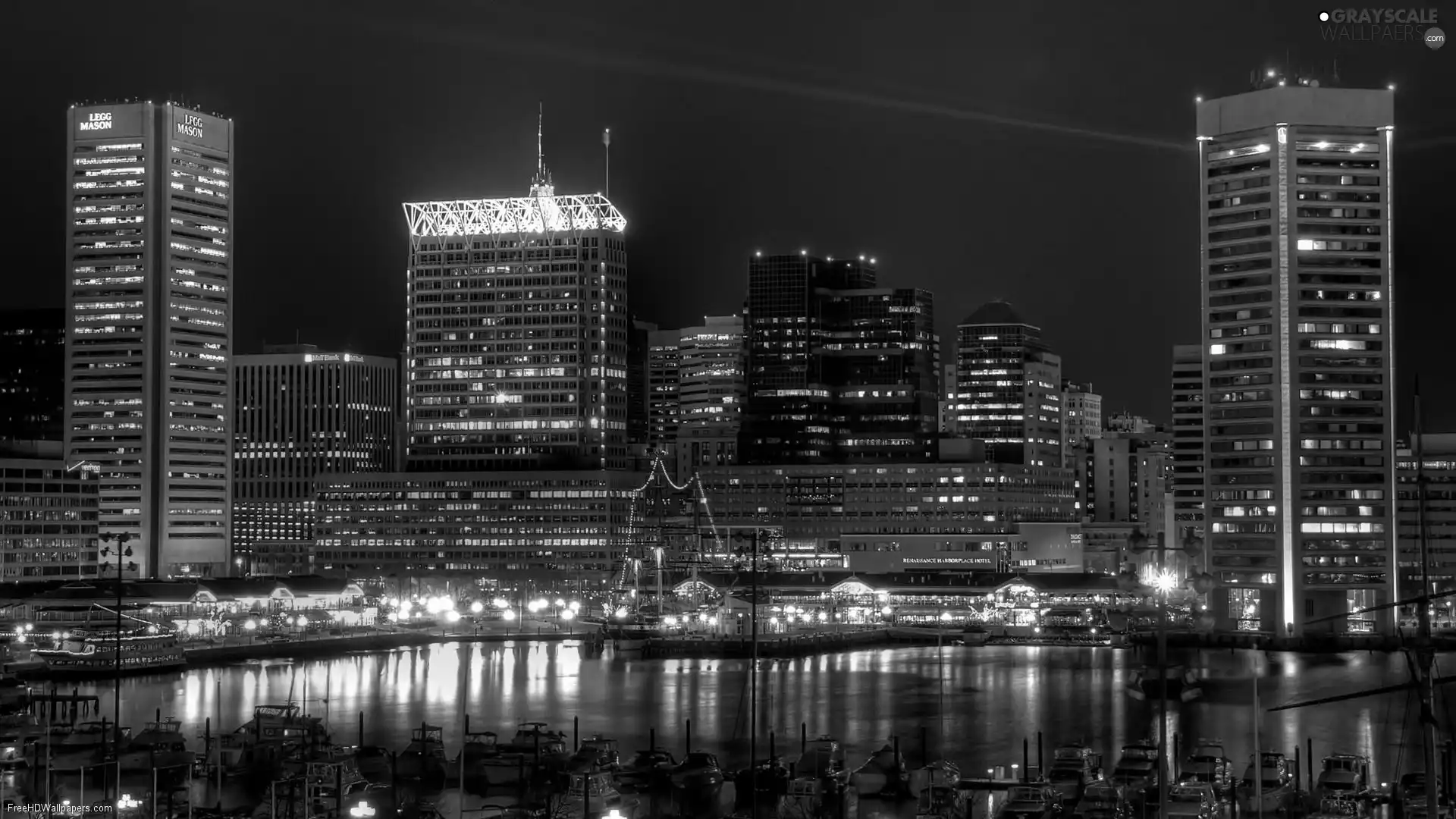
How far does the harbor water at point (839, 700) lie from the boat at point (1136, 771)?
4976mm

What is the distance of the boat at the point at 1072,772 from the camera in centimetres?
6278

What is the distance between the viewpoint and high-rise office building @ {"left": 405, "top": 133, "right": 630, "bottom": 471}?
19488 centimetres

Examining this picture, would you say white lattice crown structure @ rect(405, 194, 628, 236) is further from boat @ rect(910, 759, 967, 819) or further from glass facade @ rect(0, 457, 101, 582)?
boat @ rect(910, 759, 967, 819)

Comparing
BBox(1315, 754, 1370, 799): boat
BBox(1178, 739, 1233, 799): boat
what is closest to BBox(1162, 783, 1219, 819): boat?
BBox(1178, 739, 1233, 799): boat

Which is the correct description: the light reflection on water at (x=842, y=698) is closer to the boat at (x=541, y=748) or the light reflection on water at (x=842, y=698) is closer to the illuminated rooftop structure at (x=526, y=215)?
the boat at (x=541, y=748)

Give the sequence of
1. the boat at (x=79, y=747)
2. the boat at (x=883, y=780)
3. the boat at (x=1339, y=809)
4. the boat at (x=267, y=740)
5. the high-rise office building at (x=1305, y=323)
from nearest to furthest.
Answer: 1. the boat at (x=1339, y=809)
2. the boat at (x=883, y=780)
3. the boat at (x=79, y=747)
4. the boat at (x=267, y=740)
5. the high-rise office building at (x=1305, y=323)

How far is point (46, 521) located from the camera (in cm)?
16212

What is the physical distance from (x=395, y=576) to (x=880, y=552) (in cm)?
4721

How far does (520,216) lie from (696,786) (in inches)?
5360

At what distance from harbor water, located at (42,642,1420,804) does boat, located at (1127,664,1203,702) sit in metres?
0.88

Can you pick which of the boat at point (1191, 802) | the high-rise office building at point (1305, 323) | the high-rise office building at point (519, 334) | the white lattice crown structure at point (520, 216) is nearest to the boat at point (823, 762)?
the boat at point (1191, 802)

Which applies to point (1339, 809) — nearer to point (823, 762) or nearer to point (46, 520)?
point (823, 762)

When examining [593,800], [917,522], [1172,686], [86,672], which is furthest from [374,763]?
[917,522]

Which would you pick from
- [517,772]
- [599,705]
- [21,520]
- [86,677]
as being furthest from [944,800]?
[21,520]
